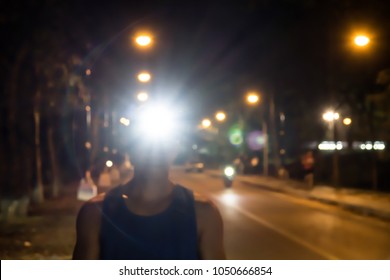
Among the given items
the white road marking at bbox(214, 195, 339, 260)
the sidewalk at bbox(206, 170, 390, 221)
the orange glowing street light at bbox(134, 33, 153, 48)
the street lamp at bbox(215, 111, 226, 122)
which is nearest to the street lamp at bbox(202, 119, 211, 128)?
the street lamp at bbox(215, 111, 226, 122)

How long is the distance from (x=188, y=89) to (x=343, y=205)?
39759 millimetres

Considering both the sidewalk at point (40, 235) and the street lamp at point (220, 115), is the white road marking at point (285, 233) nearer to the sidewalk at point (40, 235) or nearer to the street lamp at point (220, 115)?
the sidewalk at point (40, 235)

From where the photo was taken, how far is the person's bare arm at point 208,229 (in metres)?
2.94

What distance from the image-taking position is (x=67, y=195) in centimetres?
2748

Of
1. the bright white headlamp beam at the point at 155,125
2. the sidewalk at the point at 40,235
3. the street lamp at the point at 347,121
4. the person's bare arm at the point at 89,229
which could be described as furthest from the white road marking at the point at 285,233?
the street lamp at the point at 347,121

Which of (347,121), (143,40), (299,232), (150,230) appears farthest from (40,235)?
(347,121)

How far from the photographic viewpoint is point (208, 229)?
2959mm

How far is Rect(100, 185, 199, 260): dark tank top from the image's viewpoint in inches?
115

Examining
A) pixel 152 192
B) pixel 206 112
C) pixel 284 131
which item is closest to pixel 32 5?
pixel 152 192

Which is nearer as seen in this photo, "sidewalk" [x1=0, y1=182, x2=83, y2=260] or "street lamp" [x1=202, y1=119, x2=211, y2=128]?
"sidewalk" [x1=0, y1=182, x2=83, y2=260]

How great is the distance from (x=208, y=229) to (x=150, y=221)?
25cm

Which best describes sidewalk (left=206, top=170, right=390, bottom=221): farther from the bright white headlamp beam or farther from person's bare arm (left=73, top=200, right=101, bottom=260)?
person's bare arm (left=73, top=200, right=101, bottom=260)

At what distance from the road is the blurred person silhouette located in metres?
7.81

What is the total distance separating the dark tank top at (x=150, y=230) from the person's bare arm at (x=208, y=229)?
34 mm
